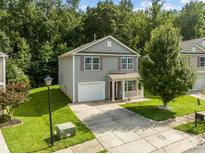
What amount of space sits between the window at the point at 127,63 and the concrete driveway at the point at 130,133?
7.06 metres

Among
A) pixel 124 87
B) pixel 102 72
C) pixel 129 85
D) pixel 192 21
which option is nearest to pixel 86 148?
pixel 102 72

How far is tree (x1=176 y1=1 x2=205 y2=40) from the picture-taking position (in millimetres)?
48594

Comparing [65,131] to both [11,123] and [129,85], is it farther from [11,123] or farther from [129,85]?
[129,85]

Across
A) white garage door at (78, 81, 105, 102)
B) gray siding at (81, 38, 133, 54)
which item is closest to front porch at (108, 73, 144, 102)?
white garage door at (78, 81, 105, 102)

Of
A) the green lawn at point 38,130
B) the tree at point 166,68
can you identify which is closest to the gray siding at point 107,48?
the tree at point 166,68

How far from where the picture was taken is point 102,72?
23.2 metres

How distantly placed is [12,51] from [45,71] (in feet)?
21.1

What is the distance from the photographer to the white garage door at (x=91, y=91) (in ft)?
72.7

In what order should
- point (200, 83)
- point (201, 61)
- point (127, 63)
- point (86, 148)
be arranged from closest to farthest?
point (86, 148), point (127, 63), point (201, 61), point (200, 83)

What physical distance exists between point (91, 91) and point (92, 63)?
10.0 ft

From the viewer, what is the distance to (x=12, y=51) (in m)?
35.5

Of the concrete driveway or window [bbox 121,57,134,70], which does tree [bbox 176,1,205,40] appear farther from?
the concrete driveway

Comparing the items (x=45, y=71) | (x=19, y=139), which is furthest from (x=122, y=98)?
(x=45, y=71)

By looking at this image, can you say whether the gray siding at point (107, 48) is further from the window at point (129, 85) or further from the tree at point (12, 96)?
the tree at point (12, 96)
